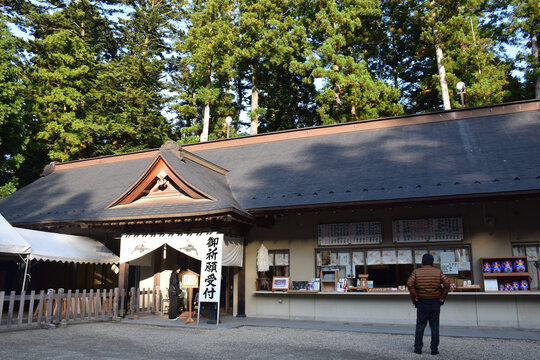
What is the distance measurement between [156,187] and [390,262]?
23.7 ft

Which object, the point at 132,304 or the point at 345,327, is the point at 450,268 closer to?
the point at 345,327

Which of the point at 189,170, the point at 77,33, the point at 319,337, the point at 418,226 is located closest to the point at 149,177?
the point at 189,170

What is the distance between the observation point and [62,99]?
26.9 m

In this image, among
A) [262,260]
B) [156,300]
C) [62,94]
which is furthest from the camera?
[62,94]

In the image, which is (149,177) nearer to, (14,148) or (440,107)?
(14,148)

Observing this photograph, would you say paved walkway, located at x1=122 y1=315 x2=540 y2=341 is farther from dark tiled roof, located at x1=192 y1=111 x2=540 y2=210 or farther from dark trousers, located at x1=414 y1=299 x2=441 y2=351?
dark tiled roof, located at x1=192 y1=111 x2=540 y2=210

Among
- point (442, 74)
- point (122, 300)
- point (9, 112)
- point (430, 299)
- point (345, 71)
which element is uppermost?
point (345, 71)

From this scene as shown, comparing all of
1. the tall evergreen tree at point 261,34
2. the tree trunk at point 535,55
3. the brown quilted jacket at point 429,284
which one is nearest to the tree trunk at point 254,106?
the tall evergreen tree at point 261,34

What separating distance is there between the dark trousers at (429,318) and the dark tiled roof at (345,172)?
11.8ft

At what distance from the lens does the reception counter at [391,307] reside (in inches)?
409

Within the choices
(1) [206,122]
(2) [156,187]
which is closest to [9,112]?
(1) [206,122]

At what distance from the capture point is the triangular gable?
1281 centimetres

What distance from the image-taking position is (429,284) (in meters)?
7.30

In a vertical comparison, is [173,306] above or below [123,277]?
below
